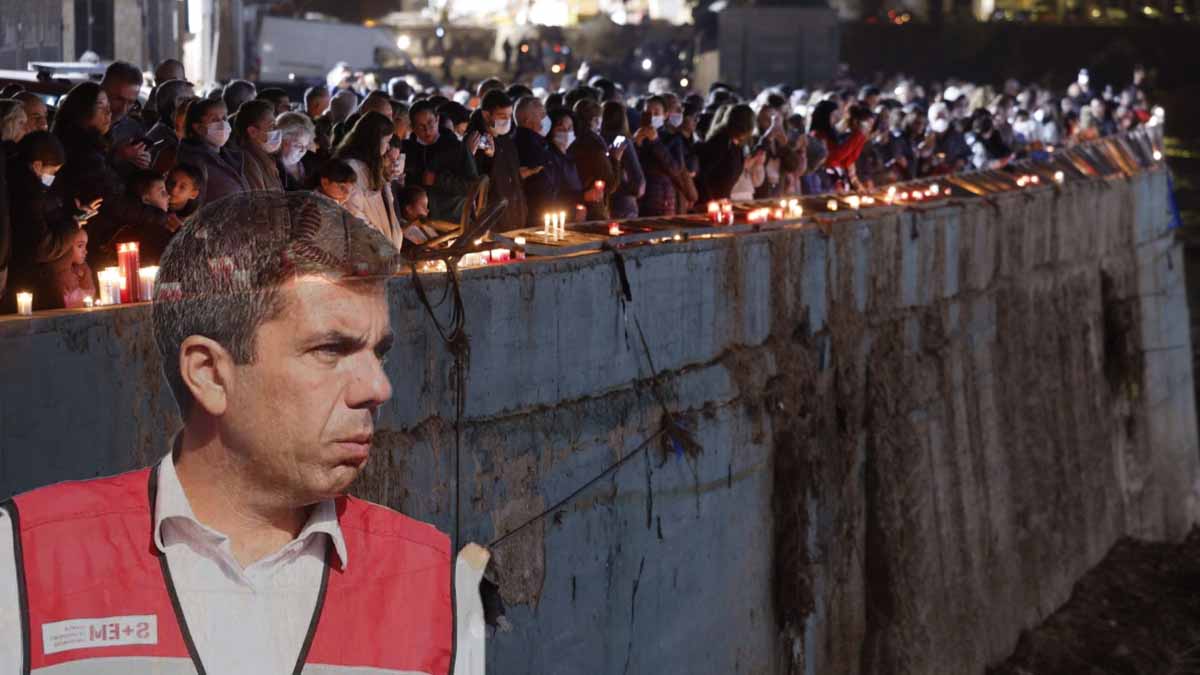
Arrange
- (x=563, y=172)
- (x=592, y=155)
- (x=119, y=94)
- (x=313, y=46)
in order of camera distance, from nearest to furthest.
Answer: (x=119, y=94) < (x=563, y=172) < (x=592, y=155) < (x=313, y=46)

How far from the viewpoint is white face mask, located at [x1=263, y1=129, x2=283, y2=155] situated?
1057 cm

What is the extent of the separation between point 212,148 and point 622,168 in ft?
17.4

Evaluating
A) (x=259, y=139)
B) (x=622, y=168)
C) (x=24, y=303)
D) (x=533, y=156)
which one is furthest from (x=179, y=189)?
(x=622, y=168)

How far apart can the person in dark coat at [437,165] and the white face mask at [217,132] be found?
1.99 metres

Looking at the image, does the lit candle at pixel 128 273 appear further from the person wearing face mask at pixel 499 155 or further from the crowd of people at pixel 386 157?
the person wearing face mask at pixel 499 155

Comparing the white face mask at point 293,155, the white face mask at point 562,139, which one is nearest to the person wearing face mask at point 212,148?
the white face mask at point 293,155

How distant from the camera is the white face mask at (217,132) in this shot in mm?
10039

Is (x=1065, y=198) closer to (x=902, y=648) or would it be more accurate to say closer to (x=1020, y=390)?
(x=1020, y=390)

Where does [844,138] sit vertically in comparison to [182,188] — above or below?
above

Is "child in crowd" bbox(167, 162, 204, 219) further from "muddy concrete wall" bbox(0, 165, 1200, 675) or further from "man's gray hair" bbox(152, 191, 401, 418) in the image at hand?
"man's gray hair" bbox(152, 191, 401, 418)

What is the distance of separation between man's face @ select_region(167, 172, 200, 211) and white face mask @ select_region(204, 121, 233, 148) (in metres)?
0.78

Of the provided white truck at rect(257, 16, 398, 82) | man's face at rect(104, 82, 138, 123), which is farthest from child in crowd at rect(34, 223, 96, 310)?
white truck at rect(257, 16, 398, 82)

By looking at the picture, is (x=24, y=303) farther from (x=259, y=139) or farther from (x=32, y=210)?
(x=259, y=139)

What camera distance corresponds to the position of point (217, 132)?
33.1ft
